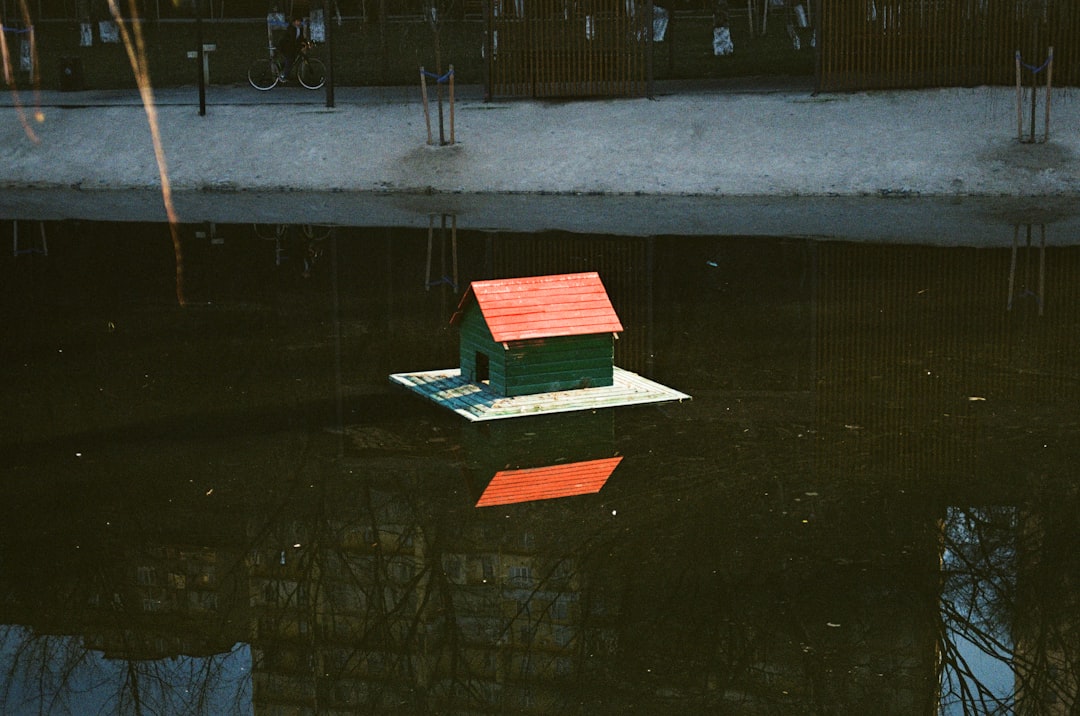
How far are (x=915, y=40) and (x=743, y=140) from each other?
4280mm

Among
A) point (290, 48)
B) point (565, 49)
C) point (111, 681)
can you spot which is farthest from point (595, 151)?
point (111, 681)

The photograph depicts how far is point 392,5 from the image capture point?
55781 mm

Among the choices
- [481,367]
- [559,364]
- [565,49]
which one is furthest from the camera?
[565,49]

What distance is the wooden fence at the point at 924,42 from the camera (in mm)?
26375

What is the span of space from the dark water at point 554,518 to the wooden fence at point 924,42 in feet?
39.2

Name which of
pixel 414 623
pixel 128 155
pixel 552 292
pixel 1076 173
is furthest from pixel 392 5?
pixel 414 623

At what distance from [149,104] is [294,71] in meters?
5.24

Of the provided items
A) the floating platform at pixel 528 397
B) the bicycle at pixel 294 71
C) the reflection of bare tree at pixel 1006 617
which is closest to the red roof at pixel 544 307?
the floating platform at pixel 528 397

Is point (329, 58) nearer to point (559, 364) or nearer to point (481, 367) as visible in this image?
point (481, 367)

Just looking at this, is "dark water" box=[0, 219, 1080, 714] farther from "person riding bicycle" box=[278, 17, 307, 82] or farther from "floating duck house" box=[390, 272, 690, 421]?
"person riding bicycle" box=[278, 17, 307, 82]

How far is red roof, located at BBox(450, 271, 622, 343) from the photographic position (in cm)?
1116

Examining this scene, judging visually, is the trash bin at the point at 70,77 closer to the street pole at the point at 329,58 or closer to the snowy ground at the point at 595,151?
the snowy ground at the point at 595,151

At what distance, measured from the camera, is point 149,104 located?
2902 cm

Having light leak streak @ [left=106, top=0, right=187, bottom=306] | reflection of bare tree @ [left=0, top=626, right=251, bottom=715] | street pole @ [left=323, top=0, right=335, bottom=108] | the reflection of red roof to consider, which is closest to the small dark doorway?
the reflection of red roof
